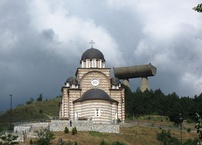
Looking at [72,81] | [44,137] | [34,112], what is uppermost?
[72,81]

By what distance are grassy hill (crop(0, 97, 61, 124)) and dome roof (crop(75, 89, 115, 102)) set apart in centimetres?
2401

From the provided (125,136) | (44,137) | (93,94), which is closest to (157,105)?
(93,94)

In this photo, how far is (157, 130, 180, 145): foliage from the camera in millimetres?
55787

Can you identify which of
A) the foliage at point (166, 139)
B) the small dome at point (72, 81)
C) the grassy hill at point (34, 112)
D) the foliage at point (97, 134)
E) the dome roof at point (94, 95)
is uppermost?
the small dome at point (72, 81)

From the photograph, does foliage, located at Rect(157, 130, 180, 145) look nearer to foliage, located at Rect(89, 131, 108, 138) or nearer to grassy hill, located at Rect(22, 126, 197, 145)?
grassy hill, located at Rect(22, 126, 197, 145)

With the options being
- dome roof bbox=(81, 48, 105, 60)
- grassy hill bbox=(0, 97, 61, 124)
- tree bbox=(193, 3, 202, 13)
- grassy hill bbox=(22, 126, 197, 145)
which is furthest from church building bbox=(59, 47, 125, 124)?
tree bbox=(193, 3, 202, 13)

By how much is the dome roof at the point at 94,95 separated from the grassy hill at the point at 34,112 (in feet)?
78.8

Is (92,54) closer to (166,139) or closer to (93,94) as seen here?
(93,94)

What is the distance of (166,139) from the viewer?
57500 mm

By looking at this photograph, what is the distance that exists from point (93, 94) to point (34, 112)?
33.5 metres

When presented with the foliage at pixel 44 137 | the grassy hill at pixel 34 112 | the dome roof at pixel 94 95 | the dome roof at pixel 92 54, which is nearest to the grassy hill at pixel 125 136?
the foliage at pixel 44 137

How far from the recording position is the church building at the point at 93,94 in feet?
212

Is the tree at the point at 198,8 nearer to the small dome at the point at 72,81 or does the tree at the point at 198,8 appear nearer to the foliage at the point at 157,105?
the small dome at the point at 72,81

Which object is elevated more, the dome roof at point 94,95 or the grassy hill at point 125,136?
the dome roof at point 94,95
